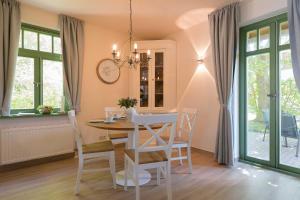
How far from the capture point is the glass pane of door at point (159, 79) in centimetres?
465

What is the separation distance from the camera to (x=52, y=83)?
387cm

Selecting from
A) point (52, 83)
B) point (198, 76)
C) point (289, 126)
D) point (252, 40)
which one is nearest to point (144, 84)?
point (198, 76)

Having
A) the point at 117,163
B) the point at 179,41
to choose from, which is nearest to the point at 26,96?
the point at 117,163

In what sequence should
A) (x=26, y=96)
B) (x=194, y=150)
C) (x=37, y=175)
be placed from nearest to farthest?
(x=37, y=175)
(x=26, y=96)
(x=194, y=150)

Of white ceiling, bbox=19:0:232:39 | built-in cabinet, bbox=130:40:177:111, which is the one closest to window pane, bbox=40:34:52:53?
white ceiling, bbox=19:0:232:39

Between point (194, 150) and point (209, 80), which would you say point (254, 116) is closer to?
point (209, 80)

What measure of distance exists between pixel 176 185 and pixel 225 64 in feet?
6.68

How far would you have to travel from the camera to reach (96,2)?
10.7 ft

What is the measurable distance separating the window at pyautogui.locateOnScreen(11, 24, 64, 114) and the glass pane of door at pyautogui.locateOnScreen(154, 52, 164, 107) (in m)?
1.96

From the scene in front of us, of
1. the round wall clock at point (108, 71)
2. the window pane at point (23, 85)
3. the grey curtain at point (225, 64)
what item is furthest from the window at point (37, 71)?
the grey curtain at point (225, 64)

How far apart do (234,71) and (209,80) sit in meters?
0.61

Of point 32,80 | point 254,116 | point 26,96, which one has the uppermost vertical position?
point 32,80

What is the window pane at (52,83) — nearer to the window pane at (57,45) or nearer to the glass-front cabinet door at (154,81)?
the window pane at (57,45)

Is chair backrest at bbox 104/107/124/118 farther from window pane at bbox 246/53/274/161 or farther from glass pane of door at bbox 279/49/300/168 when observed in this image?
glass pane of door at bbox 279/49/300/168
